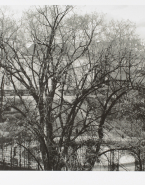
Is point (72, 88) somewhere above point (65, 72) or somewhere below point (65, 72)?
below

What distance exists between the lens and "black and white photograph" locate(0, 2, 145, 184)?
251 cm

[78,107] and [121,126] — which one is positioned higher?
[78,107]

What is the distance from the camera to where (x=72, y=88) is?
2736 millimetres

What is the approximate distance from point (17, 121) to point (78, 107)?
86cm

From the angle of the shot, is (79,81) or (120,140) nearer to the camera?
(120,140)

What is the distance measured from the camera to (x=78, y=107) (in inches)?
106

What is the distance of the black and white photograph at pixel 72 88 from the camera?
8.25ft

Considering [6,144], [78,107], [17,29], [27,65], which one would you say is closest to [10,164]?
[6,144]
